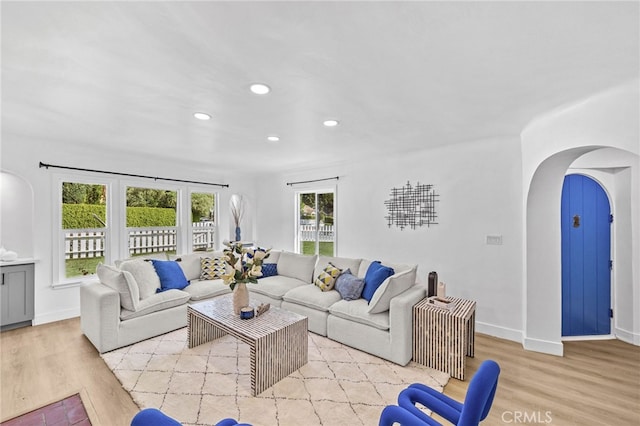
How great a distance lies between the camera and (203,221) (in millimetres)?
5840

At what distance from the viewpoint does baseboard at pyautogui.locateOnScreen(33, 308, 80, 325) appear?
3717 millimetres

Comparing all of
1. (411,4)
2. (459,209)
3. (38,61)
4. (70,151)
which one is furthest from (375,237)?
(70,151)

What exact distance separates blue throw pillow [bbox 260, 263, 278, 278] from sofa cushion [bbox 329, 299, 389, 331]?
5.38 ft

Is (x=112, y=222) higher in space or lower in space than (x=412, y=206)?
lower

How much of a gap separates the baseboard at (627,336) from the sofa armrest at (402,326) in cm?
273

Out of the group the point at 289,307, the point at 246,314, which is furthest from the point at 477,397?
the point at 289,307

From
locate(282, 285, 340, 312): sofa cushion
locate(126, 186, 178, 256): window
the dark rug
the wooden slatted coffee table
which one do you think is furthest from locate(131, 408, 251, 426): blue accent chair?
locate(126, 186, 178, 256): window

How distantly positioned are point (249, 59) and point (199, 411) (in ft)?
8.22

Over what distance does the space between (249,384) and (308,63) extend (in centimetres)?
258

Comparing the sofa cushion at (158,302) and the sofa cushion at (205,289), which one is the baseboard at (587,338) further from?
the sofa cushion at (158,302)

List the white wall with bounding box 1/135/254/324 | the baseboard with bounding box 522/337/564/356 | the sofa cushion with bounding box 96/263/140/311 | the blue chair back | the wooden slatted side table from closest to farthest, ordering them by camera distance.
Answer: the blue chair back < the wooden slatted side table < the baseboard with bounding box 522/337/564/356 < the sofa cushion with bounding box 96/263/140/311 < the white wall with bounding box 1/135/254/324

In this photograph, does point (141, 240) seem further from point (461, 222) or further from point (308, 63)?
point (461, 222)

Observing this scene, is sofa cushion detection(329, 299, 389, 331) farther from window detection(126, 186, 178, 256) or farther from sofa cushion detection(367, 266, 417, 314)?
window detection(126, 186, 178, 256)

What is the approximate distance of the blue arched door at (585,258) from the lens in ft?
11.3
